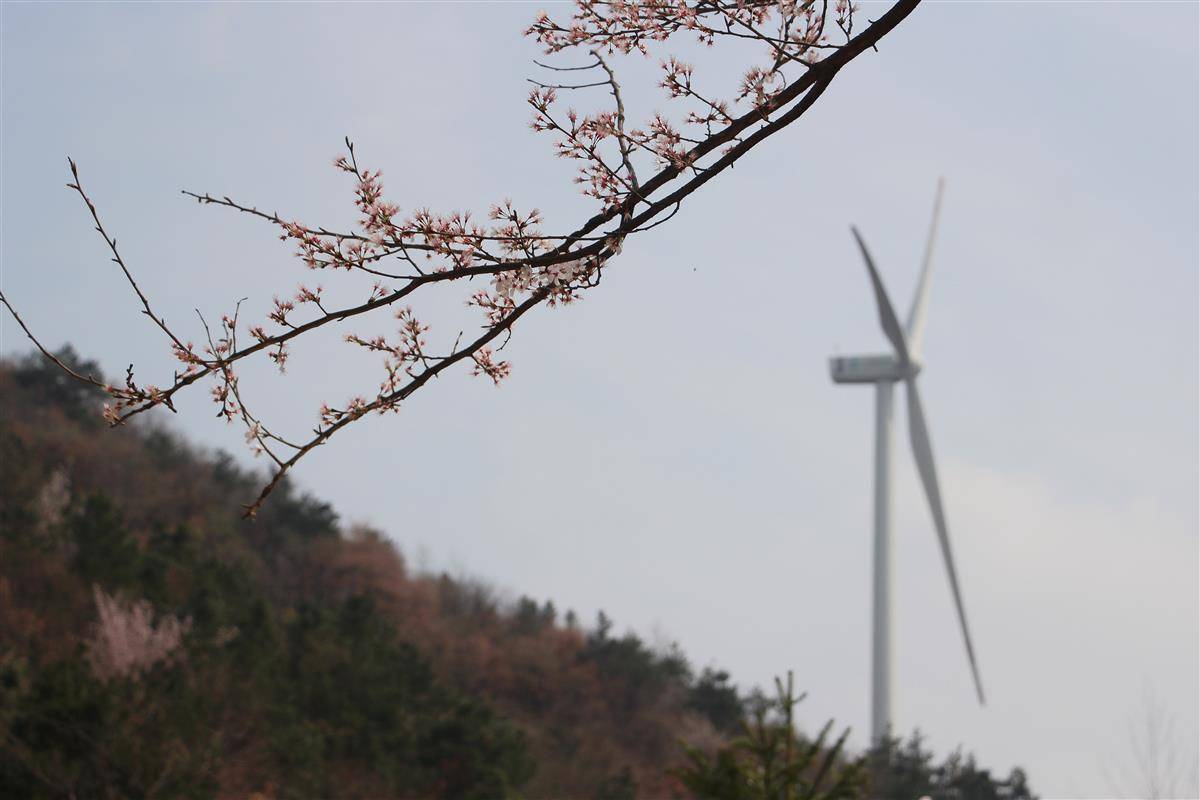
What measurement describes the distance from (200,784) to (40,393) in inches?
1081

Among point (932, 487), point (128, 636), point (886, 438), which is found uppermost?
point (886, 438)

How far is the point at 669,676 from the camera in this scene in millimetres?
39219

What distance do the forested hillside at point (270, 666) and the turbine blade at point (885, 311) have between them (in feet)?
29.5

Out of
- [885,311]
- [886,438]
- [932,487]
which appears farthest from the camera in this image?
[886,438]

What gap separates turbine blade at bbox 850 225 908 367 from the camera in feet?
82.9

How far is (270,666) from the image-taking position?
920 inches

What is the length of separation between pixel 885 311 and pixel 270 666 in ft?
44.3

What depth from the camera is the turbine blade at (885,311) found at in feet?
82.9

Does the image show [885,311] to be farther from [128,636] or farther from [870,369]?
[128,636]

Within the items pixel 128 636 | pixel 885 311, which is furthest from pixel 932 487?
pixel 128 636

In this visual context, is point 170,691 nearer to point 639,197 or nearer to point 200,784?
point 200,784

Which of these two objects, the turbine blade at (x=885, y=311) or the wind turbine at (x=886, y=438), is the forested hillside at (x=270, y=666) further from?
the turbine blade at (x=885, y=311)

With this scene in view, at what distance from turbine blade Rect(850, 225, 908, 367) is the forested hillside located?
29.5ft

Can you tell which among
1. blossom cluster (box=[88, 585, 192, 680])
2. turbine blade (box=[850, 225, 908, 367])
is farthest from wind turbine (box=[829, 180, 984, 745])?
blossom cluster (box=[88, 585, 192, 680])
